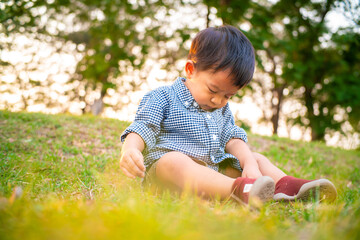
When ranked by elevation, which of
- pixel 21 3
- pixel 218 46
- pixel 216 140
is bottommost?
pixel 216 140

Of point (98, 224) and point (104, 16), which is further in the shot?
point (104, 16)

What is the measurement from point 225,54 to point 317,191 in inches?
48.2

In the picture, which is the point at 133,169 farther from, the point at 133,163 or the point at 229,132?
the point at 229,132

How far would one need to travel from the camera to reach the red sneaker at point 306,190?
1.73 metres

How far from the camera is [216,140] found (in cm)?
238

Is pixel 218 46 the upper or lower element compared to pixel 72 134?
upper

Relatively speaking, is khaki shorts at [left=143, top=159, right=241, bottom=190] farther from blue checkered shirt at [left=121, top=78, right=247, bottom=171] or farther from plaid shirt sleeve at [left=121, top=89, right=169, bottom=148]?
plaid shirt sleeve at [left=121, top=89, right=169, bottom=148]

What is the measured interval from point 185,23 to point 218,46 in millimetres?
9600

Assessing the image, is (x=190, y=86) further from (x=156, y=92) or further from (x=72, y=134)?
(x=72, y=134)

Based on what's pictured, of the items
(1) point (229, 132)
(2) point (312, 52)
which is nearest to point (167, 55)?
(2) point (312, 52)

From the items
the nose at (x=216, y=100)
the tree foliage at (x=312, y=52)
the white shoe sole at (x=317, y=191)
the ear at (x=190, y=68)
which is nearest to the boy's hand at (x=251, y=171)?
the white shoe sole at (x=317, y=191)

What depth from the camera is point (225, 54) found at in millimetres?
2293

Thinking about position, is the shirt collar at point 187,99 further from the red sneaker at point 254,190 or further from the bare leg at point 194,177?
the red sneaker at point 254,190

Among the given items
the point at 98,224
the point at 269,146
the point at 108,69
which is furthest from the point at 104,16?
the point at 98,224
